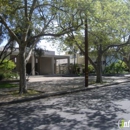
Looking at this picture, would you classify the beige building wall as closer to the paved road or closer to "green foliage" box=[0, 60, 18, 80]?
"green foliage" box=[0, 60, 18, 80]

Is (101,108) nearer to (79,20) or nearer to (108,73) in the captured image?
(79,20)

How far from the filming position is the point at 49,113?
294 inches

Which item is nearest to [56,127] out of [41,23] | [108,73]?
[41,23]

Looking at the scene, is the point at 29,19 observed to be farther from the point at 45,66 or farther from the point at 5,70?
the point at 45,66

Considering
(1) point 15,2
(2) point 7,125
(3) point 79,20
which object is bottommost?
(2) point 7,125

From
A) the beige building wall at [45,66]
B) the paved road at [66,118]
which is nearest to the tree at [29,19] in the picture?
the paved road at [66,118]

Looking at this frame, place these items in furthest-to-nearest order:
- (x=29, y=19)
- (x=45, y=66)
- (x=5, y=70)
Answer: (x=45, y=66)
(x=5, y=70)
(x=29, y=19)

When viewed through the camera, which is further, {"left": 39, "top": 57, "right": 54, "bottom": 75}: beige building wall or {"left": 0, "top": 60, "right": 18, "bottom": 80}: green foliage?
{"left": 39, "top": 57, "right": 54, "bottom": 75}: beige building wall

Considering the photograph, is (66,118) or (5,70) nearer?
(66,118)

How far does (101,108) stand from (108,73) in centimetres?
2599

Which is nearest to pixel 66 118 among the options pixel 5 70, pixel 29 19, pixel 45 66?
pixel 29 19

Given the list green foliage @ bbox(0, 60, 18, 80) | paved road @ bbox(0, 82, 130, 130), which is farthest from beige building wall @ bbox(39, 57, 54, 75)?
paved road @ bbox(0, 82, 130, 130)

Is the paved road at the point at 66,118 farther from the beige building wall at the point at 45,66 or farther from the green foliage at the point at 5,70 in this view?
the beige building wall at the point at 45,66

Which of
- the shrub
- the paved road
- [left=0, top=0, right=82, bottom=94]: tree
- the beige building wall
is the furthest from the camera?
the beige building wall
